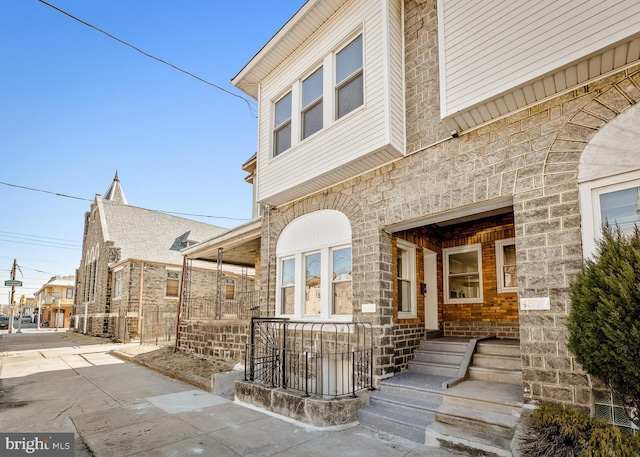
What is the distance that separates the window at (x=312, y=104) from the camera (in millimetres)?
7555

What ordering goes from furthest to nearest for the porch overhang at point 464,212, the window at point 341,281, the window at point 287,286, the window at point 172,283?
the window at point 172,283 < the window at point 287,286 < the window at point 341,281 < the porch overhang at point 464,212

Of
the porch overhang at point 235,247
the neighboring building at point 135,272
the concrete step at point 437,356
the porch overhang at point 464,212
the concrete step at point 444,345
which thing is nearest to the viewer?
the porch overhang at point 464,212

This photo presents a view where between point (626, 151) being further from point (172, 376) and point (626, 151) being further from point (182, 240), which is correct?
point (182, 240)

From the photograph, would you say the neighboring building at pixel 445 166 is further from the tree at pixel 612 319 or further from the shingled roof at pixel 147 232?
the shingled roof at pixel 147 232

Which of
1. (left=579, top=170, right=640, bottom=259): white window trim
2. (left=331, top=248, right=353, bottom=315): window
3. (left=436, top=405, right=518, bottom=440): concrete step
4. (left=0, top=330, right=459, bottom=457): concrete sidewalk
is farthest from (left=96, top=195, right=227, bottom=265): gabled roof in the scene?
(left=579, top=170, right=640, bottom=259): white window trim

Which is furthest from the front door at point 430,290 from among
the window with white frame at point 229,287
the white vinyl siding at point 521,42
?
the window with white frame at point 229,287

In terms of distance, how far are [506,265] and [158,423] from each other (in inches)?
279

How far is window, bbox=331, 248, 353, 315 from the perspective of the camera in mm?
6906

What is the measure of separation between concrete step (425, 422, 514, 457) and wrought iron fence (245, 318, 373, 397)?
1484 millimetres

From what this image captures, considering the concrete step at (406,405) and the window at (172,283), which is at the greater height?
the window at (172,283)

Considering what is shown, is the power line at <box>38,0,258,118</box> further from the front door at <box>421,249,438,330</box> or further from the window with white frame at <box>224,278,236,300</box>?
the window with white frame at <box>224,278,236,300</box>

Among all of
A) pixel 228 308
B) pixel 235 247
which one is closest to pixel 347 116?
pixel 235 247

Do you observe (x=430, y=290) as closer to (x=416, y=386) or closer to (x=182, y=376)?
(x=416, y=386)

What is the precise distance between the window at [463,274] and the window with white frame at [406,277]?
1.39 metres
